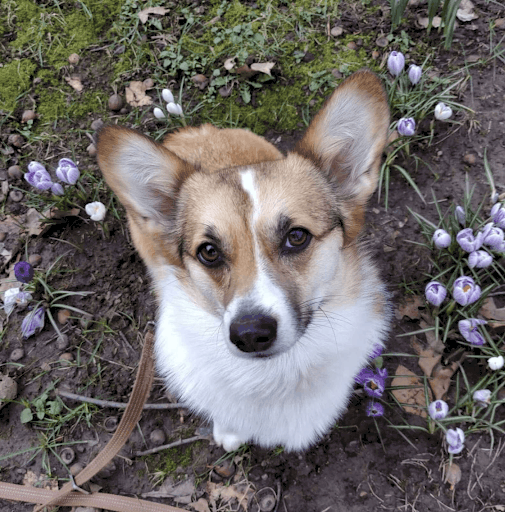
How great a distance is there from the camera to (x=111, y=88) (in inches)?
157

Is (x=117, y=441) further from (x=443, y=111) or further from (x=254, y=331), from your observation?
(x=443, y=111)

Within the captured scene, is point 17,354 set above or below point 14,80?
below

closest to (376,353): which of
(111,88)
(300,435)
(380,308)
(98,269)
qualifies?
(380,308)

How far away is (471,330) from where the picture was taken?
2496 mm

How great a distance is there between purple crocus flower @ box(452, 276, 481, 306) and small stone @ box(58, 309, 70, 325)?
8.94 ft

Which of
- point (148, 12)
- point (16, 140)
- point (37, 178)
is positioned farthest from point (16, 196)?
point (148, 12)

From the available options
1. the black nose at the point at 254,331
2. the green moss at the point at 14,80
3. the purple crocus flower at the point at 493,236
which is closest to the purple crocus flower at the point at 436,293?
the purple crocus flower at the point at 493,236

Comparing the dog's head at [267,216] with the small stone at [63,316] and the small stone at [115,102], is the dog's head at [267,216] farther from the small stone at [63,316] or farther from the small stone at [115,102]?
the small stone at [115,102]

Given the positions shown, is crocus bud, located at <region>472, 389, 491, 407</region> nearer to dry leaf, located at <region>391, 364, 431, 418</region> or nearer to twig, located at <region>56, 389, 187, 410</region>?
dry leaf, located at <region>391, 364, 431, 418</region>

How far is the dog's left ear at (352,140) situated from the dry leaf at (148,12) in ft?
9.34

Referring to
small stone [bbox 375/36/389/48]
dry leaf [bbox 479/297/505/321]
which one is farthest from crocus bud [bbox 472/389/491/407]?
small stone [bbox 375/36/389/48]

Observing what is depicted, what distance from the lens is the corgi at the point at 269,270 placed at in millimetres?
1930

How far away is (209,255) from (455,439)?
5.61 ft

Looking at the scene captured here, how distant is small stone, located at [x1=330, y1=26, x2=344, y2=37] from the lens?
Result: 3.87 metres
